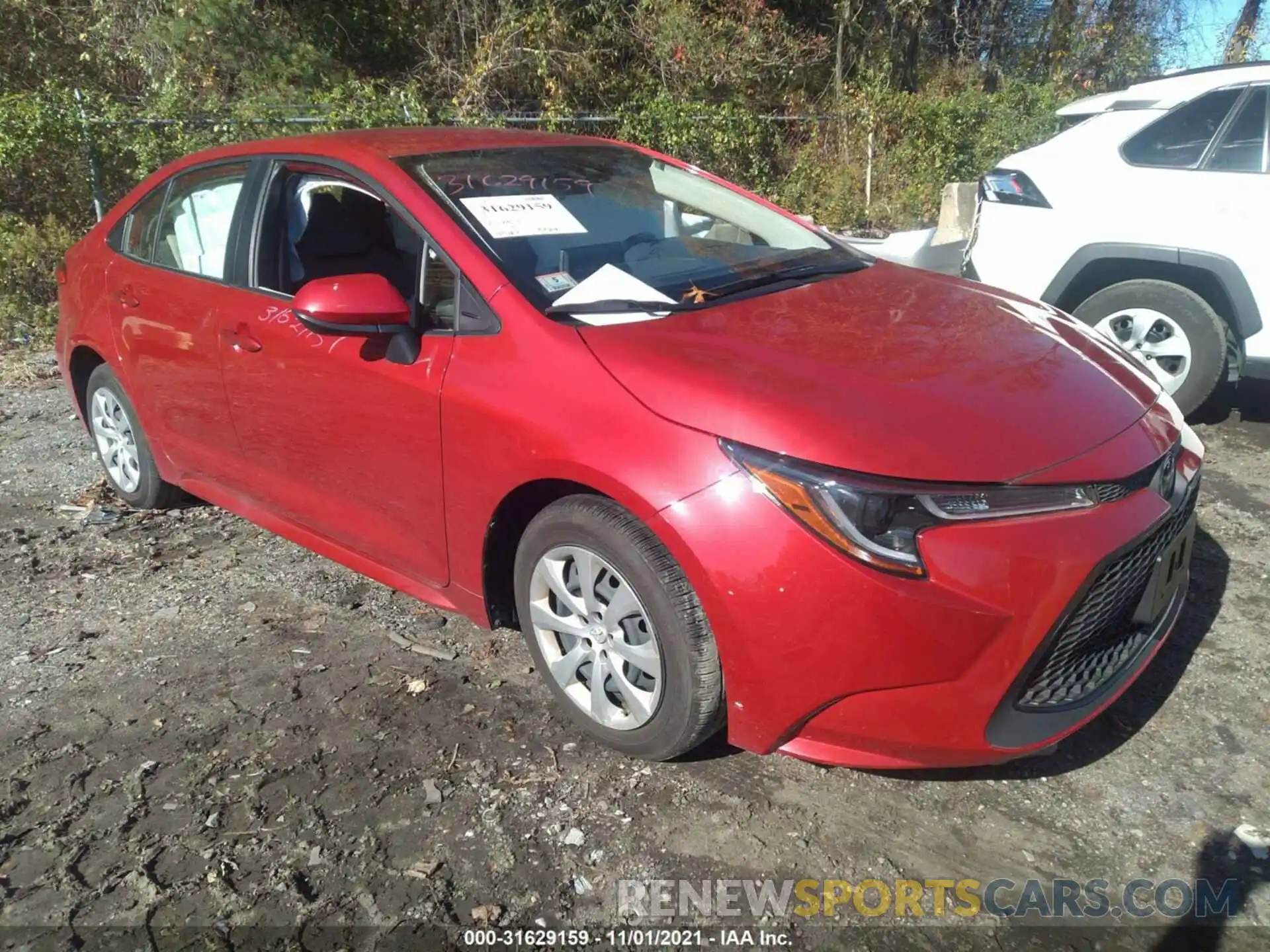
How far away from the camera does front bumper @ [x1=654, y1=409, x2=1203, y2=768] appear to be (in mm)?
2107

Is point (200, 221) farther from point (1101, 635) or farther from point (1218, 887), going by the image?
point (1218, 887)

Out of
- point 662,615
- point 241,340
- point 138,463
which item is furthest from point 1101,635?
point 138,463

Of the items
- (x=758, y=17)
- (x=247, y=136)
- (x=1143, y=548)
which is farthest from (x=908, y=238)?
(x=758, y=17)

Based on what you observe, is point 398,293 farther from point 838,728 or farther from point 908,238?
point 908,238

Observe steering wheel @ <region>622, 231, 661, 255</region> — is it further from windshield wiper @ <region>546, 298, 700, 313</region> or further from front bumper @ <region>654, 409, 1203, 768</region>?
front bumper @ <region>654, 409, 1203, 768</region>

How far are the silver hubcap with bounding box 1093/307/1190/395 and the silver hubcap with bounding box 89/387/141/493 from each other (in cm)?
474

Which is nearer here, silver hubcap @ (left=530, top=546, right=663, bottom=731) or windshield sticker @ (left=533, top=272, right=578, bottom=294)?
silver hubcap @ (left=530, top=546, right=663, bottom=731)

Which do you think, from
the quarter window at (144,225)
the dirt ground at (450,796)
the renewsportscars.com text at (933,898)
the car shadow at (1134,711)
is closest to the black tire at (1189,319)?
the car shadow at (1134,711)

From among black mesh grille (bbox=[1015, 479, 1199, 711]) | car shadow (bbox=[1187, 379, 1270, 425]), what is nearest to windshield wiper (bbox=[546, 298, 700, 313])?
black mesh grille (bbox=[1015, 479, 1199, 711])

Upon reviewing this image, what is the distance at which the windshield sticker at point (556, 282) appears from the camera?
277 centimetres

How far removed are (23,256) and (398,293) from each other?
22.4 feet

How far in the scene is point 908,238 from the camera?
5.61 m

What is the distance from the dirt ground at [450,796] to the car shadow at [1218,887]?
0.03 ft

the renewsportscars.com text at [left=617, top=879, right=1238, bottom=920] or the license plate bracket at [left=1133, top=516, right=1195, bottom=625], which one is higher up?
the license plate bracket at [left=1133, top=516, right=1195, bottom=625]
